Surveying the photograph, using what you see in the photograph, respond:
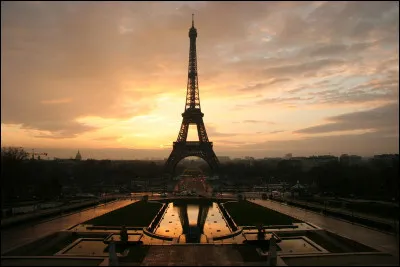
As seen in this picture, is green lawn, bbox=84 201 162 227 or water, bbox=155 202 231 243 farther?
green lawn, bbox=84 201 162 227

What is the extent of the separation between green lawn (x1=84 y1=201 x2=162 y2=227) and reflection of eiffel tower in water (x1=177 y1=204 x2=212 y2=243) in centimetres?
226

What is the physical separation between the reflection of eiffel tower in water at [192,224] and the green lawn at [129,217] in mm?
2260

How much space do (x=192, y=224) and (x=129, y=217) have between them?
4491mm

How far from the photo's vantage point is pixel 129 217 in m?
24.8

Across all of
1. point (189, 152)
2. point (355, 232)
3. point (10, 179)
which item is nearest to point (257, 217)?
point (355, 232)

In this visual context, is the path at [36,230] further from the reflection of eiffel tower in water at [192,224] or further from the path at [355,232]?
the path at [355,232]

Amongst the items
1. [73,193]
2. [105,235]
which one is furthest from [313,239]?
[73,193]

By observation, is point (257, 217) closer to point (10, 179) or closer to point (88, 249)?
point (88, 249)

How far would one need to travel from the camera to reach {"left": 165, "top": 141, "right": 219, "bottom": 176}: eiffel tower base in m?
56.4

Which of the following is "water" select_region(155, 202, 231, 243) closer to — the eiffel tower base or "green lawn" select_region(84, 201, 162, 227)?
"green lawn" select_region(84, 201, 162, 227)

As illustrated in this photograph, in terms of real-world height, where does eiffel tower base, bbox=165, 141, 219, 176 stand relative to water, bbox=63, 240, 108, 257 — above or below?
above

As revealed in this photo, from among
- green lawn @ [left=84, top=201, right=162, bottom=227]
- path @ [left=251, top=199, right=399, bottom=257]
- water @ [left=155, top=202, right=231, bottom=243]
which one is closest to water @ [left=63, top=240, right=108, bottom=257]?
water @ [left=155, top=202, right=231, bottom=243]

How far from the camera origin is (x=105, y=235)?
19.3 metres

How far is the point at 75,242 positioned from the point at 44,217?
799cm
